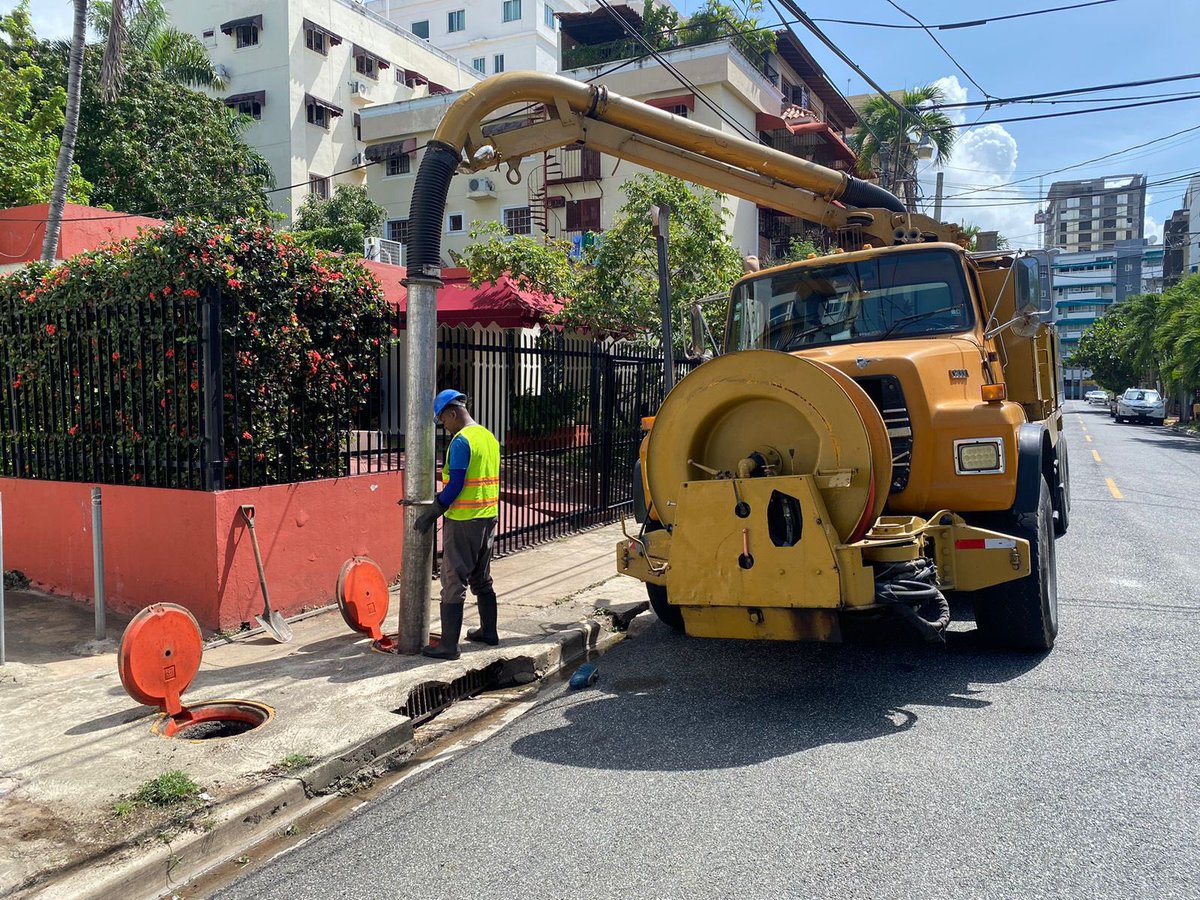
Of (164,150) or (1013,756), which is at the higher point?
(164,150)

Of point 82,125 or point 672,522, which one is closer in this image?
point 672,522

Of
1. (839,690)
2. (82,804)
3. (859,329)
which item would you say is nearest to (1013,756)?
(839,690)

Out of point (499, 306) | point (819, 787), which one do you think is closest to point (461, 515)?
point (819, 787)

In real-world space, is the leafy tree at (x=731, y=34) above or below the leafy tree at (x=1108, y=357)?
above

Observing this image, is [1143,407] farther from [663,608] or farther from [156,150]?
[663,608]

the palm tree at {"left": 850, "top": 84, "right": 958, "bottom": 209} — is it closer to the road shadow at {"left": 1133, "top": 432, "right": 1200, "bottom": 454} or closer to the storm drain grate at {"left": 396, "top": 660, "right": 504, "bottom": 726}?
the road shadow at {"left": 1133, "top": 432, "right": 1200, "bottom": 454}

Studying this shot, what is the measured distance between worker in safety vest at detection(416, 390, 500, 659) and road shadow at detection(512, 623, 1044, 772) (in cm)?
96

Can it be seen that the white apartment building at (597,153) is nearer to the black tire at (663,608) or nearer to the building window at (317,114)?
the building window at (317,114)

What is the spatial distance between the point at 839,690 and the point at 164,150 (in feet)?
87.1

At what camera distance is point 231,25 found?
3634cm

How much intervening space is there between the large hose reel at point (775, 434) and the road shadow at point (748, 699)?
1039 mm

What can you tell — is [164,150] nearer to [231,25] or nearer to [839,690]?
[231,25]

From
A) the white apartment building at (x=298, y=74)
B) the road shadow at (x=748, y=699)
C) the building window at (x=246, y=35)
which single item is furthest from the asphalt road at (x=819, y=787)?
the building window at (x=246, y=35)

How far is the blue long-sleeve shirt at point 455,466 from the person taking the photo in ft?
19.1
